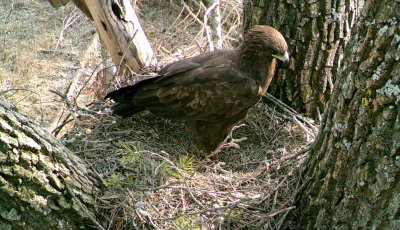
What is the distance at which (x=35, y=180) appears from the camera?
2.73 metres

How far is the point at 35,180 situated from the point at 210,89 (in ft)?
6.03

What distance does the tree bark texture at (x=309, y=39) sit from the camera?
13.9 feet

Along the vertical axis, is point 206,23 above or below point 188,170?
above

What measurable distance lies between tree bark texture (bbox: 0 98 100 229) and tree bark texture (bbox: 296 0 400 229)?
46.0 inches

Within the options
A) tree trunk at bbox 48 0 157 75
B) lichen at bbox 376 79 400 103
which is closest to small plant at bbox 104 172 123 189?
tree trunk at bbox 48 0 157 75

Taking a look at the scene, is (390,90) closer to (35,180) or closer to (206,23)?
(35,180)

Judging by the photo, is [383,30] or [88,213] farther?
[88,213]

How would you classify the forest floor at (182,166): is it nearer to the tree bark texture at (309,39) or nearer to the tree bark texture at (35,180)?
the tree bark texture at (309,39)

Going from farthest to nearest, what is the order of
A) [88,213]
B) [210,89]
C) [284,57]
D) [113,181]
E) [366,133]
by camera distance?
[210,89] < [284,57] < [113,181] < [88,213] < [366,133]

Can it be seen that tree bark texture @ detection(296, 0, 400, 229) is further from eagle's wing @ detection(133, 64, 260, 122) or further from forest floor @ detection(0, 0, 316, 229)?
eagle's wing @ detection(133, 64, 260, 122)

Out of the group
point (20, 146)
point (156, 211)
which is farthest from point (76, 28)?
point (20, 146)

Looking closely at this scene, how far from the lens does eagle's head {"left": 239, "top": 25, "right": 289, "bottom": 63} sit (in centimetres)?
416

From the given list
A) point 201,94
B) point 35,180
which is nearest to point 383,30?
point 35,180

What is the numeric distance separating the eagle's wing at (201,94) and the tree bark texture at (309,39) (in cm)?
40
